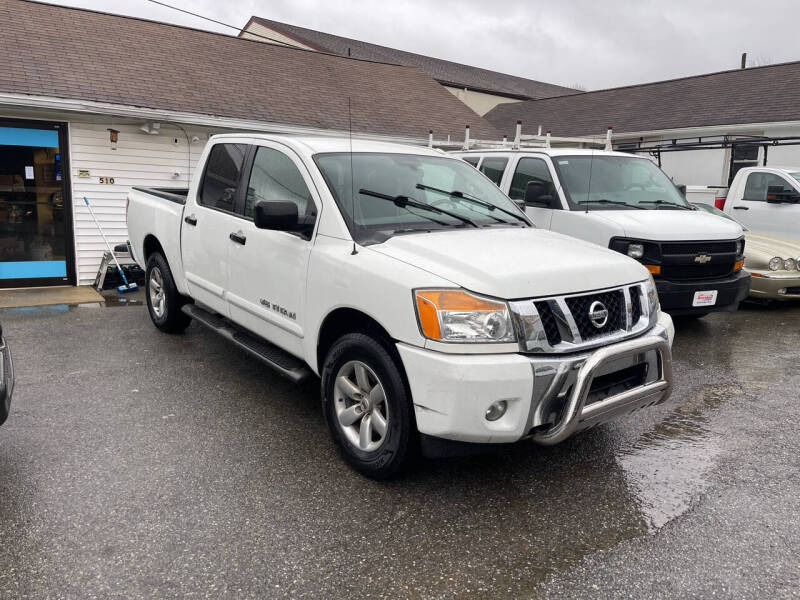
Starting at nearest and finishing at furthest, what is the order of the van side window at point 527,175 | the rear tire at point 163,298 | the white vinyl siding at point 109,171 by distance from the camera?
the rear tire at point 163,298 < the van side window at point 527,175 < the white vinyl siding at point 109,171

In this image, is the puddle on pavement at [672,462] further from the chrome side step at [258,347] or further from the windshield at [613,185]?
the windshield at [613,185]

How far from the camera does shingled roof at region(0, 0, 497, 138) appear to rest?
952 cm

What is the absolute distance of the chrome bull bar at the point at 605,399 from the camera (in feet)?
9.63

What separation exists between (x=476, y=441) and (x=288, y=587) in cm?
104

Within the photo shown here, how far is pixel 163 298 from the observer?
6.16 m

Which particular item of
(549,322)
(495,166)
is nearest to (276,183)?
(549,322)

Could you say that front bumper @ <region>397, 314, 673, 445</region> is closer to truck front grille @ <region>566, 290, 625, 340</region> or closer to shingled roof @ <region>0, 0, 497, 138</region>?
truck front grille @ <region>566, 290, 625, 340</region>

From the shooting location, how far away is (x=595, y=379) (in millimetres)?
3170

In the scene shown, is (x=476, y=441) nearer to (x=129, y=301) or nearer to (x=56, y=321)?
(x=56, y=321)

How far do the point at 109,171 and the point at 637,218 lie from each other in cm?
774

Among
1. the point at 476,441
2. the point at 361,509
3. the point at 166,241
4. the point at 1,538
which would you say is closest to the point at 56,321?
the point at 166,241

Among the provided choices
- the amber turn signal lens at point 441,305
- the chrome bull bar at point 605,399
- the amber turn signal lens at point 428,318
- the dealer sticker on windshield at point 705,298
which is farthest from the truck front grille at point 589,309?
the dealer sticker on windshield at point 705,298

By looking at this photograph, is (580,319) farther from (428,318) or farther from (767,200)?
(767,200)

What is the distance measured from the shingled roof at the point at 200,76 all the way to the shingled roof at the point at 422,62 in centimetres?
1427
